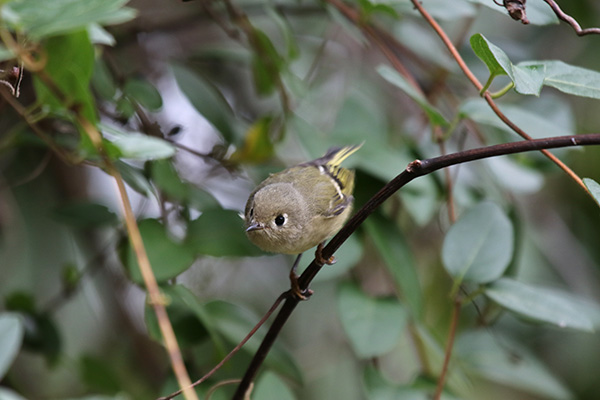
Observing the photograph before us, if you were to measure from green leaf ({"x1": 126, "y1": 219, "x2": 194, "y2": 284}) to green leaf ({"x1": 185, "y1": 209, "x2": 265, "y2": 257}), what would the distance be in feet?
0.12

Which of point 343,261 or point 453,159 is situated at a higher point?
point 453,159

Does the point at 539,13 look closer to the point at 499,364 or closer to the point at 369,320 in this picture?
the point at 369,320

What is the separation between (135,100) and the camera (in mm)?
1729

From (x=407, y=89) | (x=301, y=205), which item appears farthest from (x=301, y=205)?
(x=407, y=89)

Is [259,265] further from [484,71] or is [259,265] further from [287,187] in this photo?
[484,71]

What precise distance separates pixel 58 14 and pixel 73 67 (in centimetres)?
24

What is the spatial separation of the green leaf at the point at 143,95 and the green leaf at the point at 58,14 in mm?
651

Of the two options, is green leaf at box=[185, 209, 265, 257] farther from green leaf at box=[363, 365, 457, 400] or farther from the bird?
green leaf at box=[363, 365, 457, 400]

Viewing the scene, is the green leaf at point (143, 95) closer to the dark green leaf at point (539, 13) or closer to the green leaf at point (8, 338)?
the green leaf at point (8, 338)

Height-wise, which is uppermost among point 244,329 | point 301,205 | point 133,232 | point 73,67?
point 73,67

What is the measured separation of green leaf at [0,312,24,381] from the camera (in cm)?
129

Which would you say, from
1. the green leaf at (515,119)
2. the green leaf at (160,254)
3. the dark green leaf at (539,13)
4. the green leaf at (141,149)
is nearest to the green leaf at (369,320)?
the green leaf at (160,254)

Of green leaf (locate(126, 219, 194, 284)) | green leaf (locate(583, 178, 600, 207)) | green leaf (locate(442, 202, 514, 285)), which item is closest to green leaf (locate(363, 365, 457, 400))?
green leaf (locate(442, 202, 514, 285))

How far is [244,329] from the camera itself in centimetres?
154
